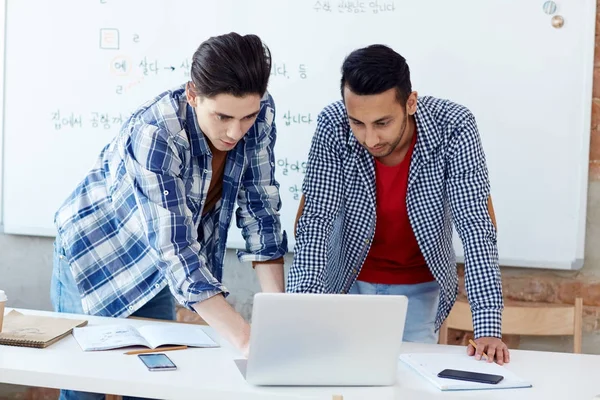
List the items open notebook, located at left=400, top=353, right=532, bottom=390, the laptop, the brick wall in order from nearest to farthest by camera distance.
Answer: the laptop → open notebook, located at left=400, top=353, right=532, bottom=390 → the brick wall

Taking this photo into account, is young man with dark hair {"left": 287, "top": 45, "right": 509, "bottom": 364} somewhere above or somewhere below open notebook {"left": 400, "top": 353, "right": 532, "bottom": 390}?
above

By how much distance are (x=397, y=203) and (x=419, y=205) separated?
7 centimetres

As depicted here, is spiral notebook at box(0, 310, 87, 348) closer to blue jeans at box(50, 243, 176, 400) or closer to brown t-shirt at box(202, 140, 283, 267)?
blue jeans at box(50, 243, 176, 400)

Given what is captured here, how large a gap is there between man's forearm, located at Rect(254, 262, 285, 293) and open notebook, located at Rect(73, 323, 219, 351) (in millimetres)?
211

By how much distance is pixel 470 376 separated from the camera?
5.33 ft

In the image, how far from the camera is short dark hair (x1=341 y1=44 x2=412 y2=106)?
1.95 meters

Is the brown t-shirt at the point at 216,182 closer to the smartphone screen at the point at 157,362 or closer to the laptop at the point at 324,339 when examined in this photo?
the smartphone screen at the point at 157,362

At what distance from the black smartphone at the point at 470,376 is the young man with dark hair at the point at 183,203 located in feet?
1.48

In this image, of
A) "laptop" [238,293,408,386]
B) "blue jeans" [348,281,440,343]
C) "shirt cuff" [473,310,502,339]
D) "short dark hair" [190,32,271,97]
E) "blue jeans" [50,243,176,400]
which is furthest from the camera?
"blue jeans" [348,281,440,343]

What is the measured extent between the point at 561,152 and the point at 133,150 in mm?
1404

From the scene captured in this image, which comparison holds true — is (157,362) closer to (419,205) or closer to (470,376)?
(470,376)

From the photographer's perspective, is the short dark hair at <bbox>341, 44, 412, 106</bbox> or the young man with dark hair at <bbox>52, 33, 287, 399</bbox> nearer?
the young man with dark hair at <bbox>52, 33, 287, 399</bbox>

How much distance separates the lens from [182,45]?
279 centimetres

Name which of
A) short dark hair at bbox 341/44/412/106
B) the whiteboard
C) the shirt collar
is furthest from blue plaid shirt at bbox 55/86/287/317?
the whiteboard
